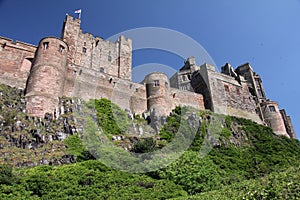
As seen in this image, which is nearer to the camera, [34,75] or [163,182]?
[163,182]

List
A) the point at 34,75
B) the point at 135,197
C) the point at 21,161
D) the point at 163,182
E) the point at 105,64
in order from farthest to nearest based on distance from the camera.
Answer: the point at 105,64, the point at 34,75, the point at 21,161, the point at 163,182, the point at 135,197

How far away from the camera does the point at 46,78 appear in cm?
2377

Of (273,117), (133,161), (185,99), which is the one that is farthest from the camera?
(273,117)

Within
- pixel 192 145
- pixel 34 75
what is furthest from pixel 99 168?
pixel 34 75

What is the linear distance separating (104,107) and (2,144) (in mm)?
10807

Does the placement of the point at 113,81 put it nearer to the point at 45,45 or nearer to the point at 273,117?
the point at 45,45

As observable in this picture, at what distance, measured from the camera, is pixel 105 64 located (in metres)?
38.0

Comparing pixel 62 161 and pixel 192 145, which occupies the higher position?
pixel 192 145

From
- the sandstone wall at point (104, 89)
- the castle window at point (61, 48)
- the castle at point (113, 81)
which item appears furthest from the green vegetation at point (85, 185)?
the castle window at point (61, 48)

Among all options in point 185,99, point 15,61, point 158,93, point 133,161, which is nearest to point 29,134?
point 133,161

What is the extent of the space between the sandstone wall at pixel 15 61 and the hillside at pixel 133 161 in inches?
59.6

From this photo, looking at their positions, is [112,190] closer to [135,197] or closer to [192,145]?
[135,197]

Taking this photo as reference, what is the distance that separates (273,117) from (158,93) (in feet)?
67.7

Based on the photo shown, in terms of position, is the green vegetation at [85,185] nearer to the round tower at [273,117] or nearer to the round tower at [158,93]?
the round tower at [158,93]
